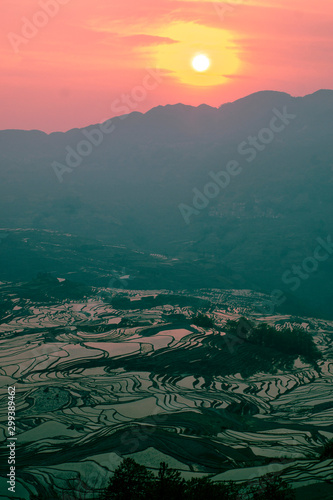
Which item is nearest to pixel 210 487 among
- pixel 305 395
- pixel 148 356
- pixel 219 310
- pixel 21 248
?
pixel 305 395

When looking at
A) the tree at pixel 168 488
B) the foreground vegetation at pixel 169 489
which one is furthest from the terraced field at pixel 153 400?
the tree at pixel 168 488

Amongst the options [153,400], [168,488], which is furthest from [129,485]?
[153,400]

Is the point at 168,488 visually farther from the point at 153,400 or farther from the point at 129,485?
the point at 153,400

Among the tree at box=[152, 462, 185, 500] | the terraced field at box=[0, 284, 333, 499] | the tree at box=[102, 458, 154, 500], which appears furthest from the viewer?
the terraced field at box=[0, 284, 333, 499]

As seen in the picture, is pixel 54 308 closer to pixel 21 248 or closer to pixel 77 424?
pixel 77 424

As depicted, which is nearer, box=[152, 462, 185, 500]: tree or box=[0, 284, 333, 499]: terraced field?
box=[152, 462, 185, 500]: tree

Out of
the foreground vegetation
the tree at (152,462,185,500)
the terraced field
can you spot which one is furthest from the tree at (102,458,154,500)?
the terraced field

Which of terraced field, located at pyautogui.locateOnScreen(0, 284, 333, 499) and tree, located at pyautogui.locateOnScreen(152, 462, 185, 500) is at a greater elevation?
terraced field, located at pyautogui.locateOnScreen(0, 284, 333, 499)

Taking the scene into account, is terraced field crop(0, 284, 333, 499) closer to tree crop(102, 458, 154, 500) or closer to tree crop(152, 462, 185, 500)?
tree crop(102, 458, 154, 500)
